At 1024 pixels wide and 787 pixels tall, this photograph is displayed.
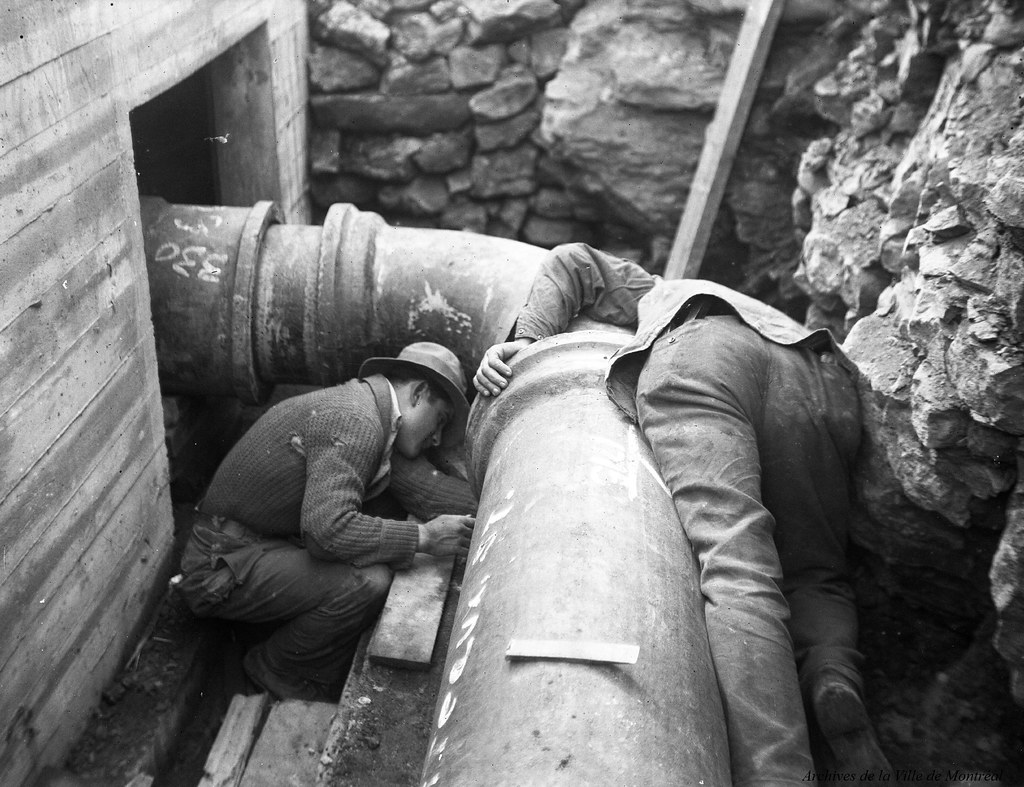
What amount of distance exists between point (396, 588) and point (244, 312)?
1371 millimetres

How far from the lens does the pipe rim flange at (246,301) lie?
13.2 ft

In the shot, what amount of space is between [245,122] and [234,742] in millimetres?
3027

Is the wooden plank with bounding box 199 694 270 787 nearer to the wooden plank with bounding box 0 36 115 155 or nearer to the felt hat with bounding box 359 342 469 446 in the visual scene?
the felt hat with bounding box 359 342 469 446

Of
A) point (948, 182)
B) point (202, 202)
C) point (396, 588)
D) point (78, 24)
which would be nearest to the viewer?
point (78, 24)

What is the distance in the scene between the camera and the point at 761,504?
8.61 feet

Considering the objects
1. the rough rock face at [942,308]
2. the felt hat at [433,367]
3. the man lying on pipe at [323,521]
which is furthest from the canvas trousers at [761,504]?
the man lying on pipe at [323,521]

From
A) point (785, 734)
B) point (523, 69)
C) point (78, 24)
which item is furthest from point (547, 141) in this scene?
point (785, 734)

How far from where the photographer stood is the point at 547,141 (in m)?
5.75

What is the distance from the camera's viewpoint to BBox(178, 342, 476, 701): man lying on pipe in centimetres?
348

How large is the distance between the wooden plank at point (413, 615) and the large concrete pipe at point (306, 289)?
0.92 meters

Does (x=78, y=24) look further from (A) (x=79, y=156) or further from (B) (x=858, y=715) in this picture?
(B) (x=858, y=715)

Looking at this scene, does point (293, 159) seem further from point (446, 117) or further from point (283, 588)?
point (283, 588)

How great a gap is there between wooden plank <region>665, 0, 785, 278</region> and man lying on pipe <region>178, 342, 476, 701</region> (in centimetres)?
208

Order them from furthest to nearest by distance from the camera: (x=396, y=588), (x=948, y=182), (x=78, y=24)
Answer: (x=396, y=588) < (x=948, y=182) < (x=78, y=24)
